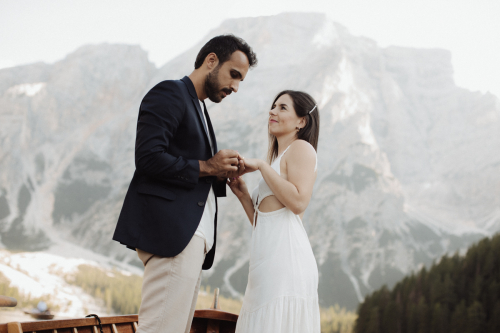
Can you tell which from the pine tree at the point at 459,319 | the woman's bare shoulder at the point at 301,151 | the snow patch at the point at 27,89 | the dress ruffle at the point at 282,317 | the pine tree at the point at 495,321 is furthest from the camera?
the snow patch at the point at 27,89

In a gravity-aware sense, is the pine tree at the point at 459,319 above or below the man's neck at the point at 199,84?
below

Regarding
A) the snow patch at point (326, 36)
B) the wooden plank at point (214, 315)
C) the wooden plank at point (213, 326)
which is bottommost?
the wooden plank at point (213, 326)

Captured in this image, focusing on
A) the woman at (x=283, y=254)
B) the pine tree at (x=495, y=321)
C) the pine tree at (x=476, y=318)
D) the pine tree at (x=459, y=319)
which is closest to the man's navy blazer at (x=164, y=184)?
the woman at (x=283, y=254)

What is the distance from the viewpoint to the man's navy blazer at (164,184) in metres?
1.44

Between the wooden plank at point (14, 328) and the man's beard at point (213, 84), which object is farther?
Answer: the man's beard at point (213, 84)

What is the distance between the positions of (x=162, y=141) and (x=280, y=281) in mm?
815

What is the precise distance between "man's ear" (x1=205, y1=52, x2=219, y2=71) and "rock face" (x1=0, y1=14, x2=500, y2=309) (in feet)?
55.9

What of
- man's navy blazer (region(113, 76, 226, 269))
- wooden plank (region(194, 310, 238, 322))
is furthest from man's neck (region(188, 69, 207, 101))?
wooden plank (region(194, 310, 238, 322))

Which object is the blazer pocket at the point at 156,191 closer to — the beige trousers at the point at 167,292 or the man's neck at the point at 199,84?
the beige trousers at the point at 167,292

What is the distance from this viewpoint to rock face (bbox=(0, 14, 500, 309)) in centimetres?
1995

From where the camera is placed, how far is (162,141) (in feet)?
4.80

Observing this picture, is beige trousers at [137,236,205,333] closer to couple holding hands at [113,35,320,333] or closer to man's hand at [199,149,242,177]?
couple holding hands at [113,35,320,333]

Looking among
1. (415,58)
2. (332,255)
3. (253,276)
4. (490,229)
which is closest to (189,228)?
(253,276)

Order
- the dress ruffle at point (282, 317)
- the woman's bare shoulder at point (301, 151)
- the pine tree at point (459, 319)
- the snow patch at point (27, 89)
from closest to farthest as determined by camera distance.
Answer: the dress ruffle at point (282, 317), the woman's bare shoulder at point (301, 151), the pine tree at point (459, 319), the snow patch at point (27, 89)
